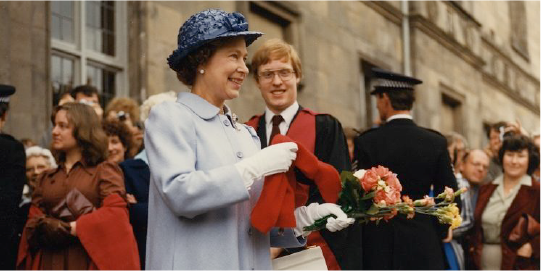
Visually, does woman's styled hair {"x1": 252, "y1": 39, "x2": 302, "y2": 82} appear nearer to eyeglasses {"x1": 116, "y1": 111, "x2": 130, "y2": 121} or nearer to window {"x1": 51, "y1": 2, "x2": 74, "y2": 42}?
eyeglasses {"x1": 116, "y1": 111, "x2": 130, "y2": 121}

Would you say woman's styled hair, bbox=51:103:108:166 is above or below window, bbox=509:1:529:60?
below

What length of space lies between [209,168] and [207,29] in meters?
0.58

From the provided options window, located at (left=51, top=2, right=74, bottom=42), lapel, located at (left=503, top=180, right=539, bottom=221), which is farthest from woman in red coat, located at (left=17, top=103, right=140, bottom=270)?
window, located at (left=51, top=2, right=74, bottom=42)

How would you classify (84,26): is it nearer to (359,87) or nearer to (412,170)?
(412,170)

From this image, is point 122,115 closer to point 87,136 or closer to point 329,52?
point 87,136

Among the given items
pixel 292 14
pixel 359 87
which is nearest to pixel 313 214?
pixel 292 14

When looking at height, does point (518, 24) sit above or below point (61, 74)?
above

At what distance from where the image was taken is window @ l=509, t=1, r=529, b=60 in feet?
91.6

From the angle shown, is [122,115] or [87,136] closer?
[87,136]

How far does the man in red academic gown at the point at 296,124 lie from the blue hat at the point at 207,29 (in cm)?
186

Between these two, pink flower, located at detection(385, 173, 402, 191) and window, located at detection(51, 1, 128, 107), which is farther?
window, located at detection(51, 1, 128, 107)

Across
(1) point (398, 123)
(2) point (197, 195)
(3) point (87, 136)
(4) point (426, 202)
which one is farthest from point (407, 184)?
(2) point (197, 195)

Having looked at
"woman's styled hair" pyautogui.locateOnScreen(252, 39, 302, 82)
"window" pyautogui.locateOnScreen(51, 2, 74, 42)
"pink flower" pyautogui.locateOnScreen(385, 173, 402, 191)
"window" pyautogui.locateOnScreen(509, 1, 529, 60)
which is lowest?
"pink flower" pyautogui.locateOnScreen(385, 173, 402, 191)

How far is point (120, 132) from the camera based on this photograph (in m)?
8.19
